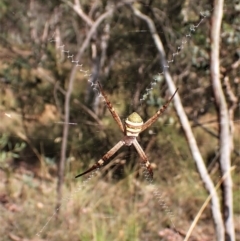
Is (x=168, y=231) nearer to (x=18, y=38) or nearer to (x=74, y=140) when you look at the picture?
(x=74, y=140)

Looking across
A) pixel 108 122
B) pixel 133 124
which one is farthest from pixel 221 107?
pixel 108 122

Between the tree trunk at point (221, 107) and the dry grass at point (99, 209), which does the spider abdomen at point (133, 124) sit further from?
the dry grass at point (99, 209)

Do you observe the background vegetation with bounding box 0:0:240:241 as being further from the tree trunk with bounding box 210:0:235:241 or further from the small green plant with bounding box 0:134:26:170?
the tree trunk with bounding box 210:0:235:241

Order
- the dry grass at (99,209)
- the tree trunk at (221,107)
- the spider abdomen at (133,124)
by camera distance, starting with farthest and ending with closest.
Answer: the dry grass at (99,209) < the tree trunk at (221,107) < the spider abdomen at (133,124)

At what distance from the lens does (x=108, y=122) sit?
12.1ft

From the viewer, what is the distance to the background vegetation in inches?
111

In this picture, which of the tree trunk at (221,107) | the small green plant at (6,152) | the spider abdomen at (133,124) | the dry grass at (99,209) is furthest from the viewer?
Answer: the small green plant at (6,152)

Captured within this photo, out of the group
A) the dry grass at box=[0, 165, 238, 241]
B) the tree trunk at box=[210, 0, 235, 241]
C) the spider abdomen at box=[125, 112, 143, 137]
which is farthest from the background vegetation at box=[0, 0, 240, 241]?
A: the spider abdomen at box=[125, 112, 143, 137]

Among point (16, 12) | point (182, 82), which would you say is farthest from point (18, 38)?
point (182, 82)

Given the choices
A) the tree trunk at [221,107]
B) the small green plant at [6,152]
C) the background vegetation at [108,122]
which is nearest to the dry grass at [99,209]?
the background vegetation at [108,122]

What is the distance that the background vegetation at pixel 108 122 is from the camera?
282cm

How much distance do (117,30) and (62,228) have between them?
6.06ft

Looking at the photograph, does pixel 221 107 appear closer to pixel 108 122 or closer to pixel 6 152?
pixel 108 122

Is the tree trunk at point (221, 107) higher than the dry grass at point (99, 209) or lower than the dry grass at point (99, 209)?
higher
